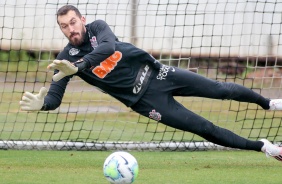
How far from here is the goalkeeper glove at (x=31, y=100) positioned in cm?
700

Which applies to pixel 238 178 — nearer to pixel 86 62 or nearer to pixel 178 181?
pixel 178 181

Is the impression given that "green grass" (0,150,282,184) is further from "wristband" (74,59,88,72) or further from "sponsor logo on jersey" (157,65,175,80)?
"wristband" (74,59,88,72)

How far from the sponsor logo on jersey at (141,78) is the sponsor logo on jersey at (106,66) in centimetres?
27

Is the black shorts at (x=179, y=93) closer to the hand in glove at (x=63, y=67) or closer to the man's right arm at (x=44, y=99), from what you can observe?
the man's right arm at (x=44, y=99)

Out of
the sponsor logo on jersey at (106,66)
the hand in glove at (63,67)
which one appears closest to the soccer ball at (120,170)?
the hand in glove at (63,67)

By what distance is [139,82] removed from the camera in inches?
300

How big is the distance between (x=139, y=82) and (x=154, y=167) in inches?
50.1

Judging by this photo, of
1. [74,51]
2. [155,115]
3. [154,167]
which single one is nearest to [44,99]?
[74,51]

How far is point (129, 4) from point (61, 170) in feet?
13.4

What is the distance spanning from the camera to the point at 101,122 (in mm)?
12391

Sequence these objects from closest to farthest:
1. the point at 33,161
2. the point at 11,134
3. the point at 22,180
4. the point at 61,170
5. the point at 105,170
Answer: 1. the point at 105,170
2. the point at 22,180
3. the point at 61,170
4. the point at 33,161
5. the point at 11,134

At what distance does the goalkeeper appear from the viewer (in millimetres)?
7520

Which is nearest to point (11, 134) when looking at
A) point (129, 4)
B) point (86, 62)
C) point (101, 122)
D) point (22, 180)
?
point (101, 122)

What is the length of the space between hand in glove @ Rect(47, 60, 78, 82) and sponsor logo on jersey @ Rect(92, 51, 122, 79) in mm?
648
